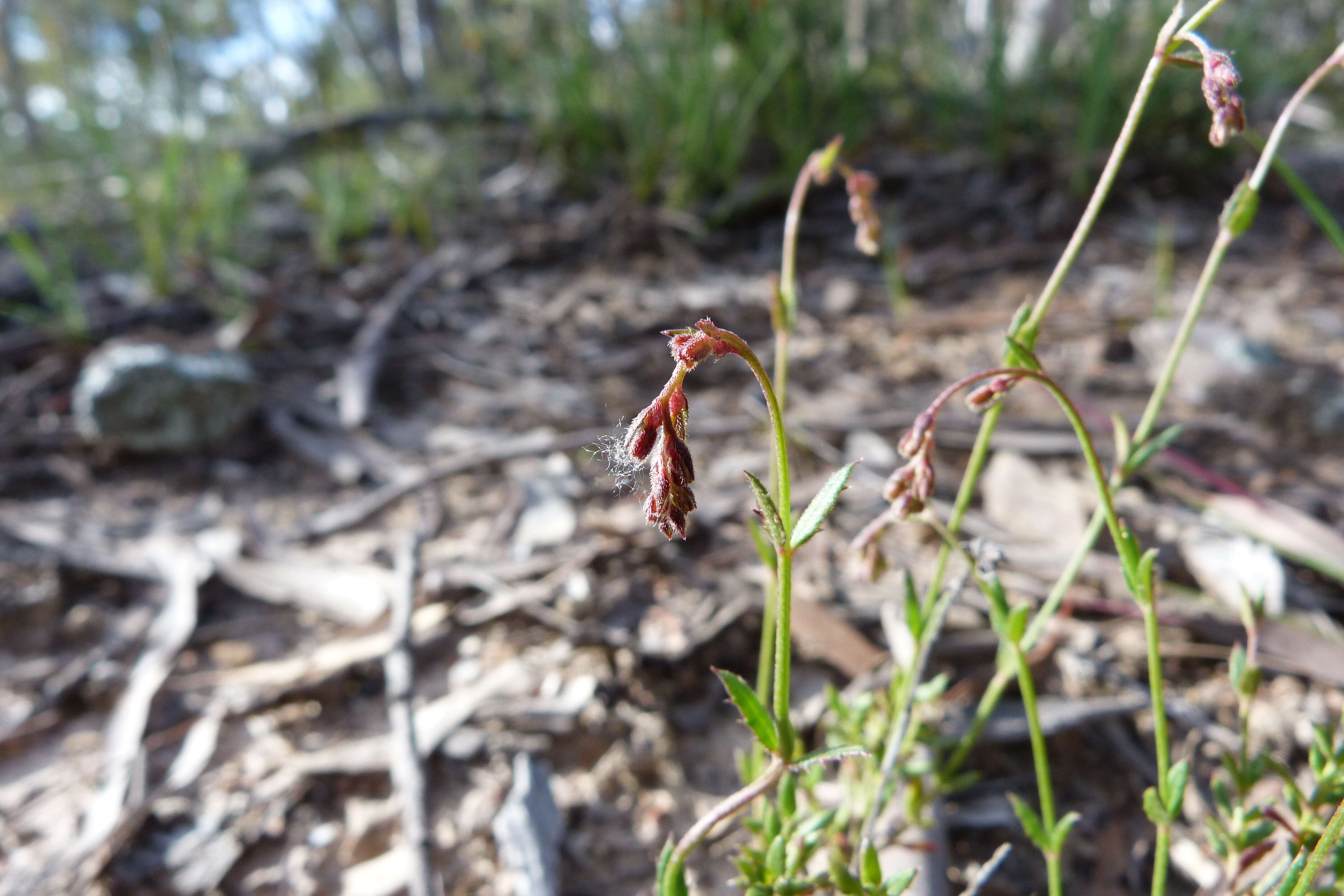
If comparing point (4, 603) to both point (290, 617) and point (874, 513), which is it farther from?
point (874, 513)

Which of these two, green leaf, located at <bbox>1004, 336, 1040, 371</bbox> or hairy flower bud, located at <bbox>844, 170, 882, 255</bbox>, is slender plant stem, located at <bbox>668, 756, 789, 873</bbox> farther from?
hairy flower bud, located at <bbox>844, 170, 882, 255</bbox>

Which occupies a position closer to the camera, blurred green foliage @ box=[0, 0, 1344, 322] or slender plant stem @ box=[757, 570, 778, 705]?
slender plant stem @ box=[757, 570, 778, 705]

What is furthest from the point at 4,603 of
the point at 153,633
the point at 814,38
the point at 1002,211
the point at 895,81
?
the point at 895,81

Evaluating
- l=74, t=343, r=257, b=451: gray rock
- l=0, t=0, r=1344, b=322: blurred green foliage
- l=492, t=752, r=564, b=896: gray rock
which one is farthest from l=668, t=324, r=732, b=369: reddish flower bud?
l=0, t=0, r=1344, b=322: blurred green foliage

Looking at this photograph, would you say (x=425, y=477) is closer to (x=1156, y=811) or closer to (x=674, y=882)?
(x=674, y=882)

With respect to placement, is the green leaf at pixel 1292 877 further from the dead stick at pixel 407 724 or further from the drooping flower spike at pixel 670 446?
the dead stick at pixel 407 724

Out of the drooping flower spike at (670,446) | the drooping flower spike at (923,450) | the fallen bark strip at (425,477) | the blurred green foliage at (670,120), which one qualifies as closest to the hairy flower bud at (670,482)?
the drooping flower spike at (670,446)

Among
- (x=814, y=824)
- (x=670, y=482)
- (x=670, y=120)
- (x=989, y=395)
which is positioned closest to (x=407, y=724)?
(x=814, y=824)
